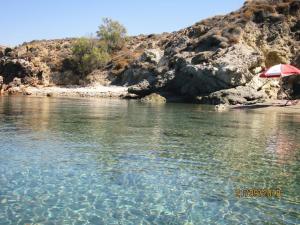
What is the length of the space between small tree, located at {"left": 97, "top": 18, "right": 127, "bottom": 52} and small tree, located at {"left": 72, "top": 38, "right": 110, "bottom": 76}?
633 inches

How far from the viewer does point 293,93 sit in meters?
58.3

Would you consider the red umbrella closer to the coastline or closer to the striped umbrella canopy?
the striped umbrella canopy

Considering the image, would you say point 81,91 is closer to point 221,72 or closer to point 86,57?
point 86,57

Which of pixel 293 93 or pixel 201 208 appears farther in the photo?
pixel 293 93

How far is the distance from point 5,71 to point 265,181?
77.0m

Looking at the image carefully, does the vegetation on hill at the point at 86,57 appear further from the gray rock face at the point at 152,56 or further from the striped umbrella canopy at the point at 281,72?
the striped umbrella canopy at the point at 281,72

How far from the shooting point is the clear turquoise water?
11.1 meters

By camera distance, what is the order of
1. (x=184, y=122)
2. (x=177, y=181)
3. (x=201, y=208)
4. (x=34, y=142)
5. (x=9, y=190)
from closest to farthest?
(x=201, y=208) < (x=9, y=190) < (x=177, y=181) < (x=34, y=142) < (x=184, y=122)

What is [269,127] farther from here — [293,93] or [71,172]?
[293,93]

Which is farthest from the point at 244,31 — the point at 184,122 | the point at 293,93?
the point at 184,122

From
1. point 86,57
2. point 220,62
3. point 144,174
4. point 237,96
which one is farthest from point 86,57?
point 144,174
